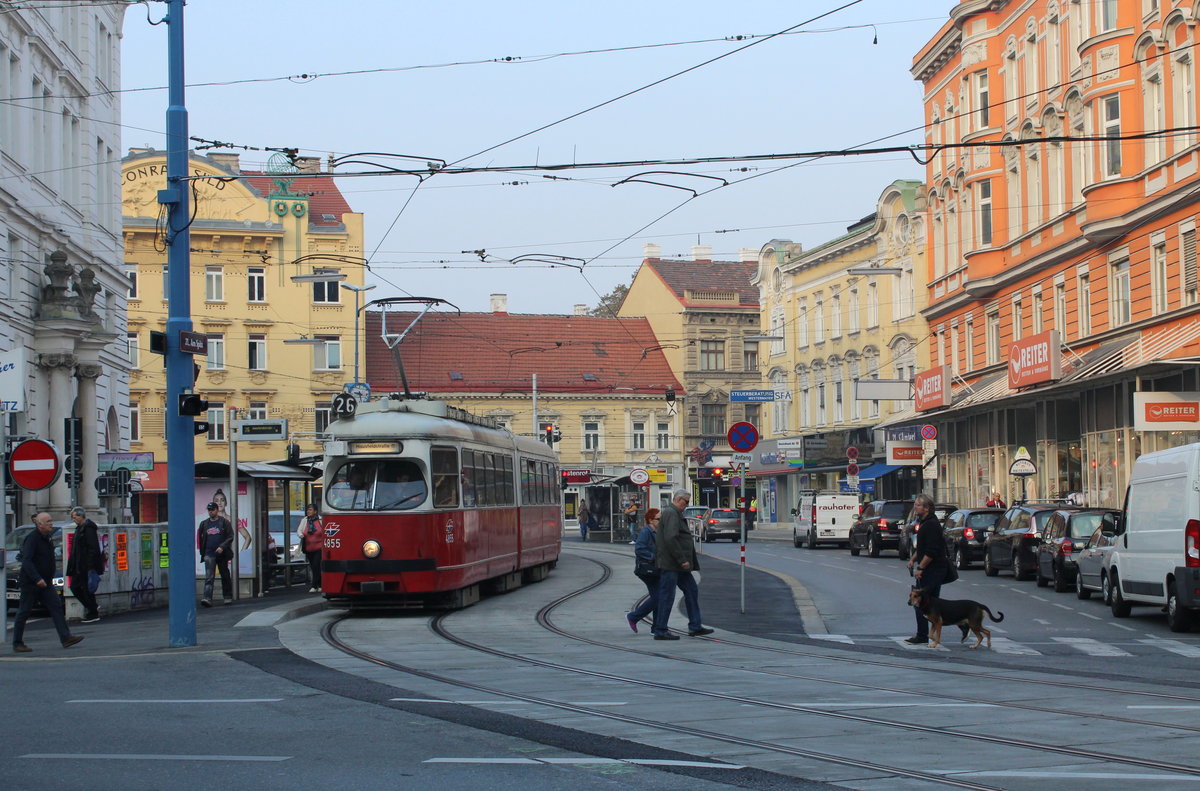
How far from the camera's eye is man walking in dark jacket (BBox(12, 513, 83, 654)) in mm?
17500

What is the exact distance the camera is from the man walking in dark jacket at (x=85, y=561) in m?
21.5

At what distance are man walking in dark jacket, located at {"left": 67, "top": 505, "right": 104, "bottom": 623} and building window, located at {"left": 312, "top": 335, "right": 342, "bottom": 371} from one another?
4987cm

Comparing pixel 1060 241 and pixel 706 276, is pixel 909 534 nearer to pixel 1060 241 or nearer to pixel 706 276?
pixel 1060 241

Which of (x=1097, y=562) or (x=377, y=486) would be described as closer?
(x=377, y=486)

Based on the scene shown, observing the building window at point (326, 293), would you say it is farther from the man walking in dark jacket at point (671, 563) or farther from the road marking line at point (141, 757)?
the road marking line at point (141, 757)

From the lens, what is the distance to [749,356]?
85.3m

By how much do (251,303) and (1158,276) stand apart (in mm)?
45341

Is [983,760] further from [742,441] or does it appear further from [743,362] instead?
[743,362]

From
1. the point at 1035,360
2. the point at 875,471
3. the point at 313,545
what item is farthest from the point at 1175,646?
the point at 875,471

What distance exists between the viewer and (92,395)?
41.4m

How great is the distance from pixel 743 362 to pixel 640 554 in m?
66.7

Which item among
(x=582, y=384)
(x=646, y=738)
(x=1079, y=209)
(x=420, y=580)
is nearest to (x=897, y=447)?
(x=1079, y=209)

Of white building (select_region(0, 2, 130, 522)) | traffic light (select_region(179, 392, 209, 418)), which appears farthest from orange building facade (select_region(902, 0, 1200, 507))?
white building (select_region(0, 2, 130, 522))

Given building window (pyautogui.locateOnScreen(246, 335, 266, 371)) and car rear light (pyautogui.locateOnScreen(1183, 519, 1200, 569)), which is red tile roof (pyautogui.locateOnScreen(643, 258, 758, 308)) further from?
car rear light (pyautogui.locateOnScreen(1183, 519, 1200, 569))
